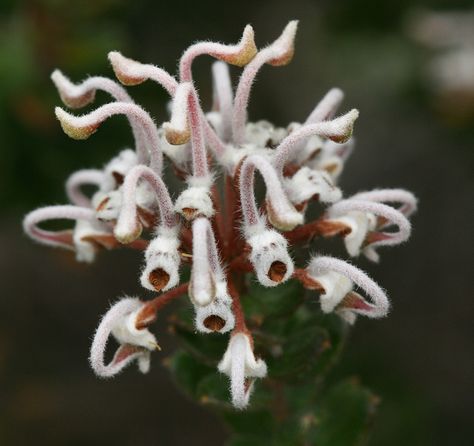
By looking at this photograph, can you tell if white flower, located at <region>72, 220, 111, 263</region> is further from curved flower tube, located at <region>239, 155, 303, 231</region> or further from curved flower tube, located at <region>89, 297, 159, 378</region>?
curved flower tube, located at <region>239, 155, 303, 231</region>

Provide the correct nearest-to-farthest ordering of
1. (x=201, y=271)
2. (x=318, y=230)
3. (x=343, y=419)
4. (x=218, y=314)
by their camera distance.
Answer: (x=201, y=271)
(x=218, y=314)
(x=318, y=230)
(x=343, y=419)

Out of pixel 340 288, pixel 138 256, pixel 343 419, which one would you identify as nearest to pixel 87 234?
pixel 340 288

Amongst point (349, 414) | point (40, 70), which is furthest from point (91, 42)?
point (349, 414)

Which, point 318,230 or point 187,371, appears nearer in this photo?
point 318,230

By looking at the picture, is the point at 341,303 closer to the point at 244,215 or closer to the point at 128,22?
the point at 244,215

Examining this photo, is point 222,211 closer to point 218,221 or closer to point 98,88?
point 218,221

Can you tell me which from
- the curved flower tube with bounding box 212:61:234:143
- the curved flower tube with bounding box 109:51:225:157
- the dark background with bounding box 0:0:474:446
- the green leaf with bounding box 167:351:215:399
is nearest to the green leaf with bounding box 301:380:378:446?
the green leaf with bounding box 167:351:215:399

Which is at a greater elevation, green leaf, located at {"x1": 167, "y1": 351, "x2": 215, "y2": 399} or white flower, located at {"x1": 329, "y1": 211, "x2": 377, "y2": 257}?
white flower, located at {"x1": 329, "y1": 211, "x2": 377, "y2": 257}
